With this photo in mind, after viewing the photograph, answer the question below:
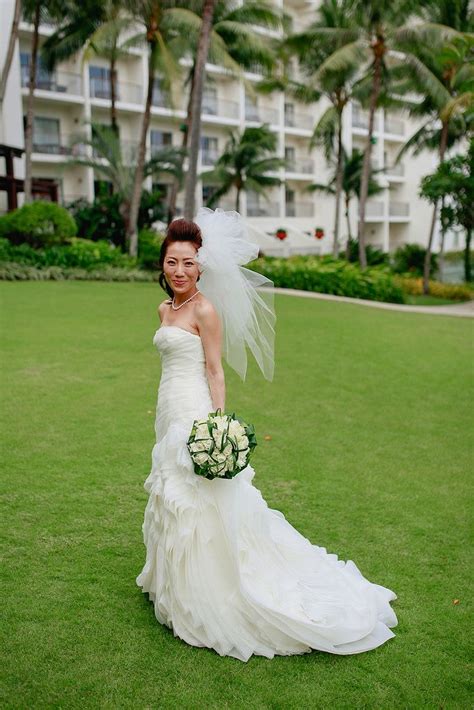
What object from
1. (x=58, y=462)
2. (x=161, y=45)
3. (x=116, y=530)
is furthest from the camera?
(x=161, y=45)

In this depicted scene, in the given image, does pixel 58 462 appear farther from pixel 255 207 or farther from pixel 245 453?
pixel 255 207

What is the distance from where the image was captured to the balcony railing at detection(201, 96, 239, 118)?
135ft

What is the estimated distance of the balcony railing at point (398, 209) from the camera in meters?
52.0

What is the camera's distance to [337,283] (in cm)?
2248

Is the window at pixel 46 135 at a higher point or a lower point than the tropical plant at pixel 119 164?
higher

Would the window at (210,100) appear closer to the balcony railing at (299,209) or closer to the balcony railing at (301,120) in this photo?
the balcony railing at (301,120)

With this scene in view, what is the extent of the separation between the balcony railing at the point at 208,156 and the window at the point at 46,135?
8.90 meters

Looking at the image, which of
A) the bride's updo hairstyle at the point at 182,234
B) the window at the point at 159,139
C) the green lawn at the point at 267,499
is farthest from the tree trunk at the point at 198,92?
the window at the point at 159,139

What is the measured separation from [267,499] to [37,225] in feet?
57.1

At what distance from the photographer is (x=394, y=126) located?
52.7 meters

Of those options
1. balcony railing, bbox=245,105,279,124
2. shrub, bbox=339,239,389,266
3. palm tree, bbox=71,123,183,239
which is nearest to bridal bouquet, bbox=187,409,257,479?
palm tree, bbox=71,123,183,239

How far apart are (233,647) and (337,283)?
19.5 metres

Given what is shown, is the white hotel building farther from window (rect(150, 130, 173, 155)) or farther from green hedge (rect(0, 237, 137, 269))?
green hedge (rect(0, 237, 137, 269))

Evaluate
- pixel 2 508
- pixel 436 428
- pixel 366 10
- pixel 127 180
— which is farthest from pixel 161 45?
pixel 2 508
